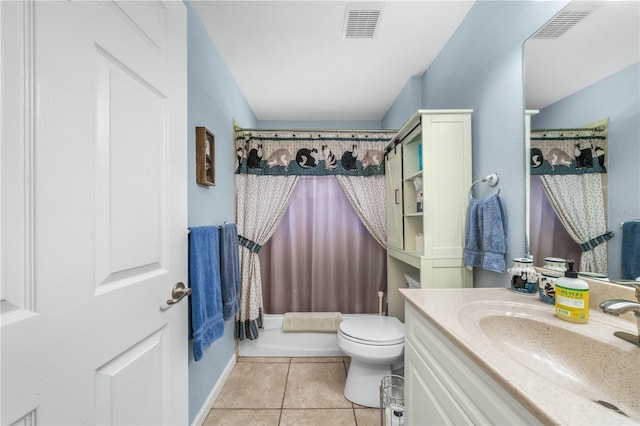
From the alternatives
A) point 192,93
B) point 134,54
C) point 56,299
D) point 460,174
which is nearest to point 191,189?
point 192,93

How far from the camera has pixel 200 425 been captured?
62.1 inches

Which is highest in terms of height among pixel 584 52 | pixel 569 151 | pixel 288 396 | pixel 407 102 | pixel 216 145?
pixel 407 102

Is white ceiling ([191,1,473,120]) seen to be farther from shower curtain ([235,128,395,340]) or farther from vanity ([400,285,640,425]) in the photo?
vanity ([400,285,640,425])

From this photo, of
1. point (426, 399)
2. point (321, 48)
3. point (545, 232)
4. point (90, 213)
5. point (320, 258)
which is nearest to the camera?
point (90, 213)

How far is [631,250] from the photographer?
0.84 metres

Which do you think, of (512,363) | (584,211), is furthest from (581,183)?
(512,363)

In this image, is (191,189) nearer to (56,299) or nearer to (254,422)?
(56,299)

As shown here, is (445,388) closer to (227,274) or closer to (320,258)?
(227,274)

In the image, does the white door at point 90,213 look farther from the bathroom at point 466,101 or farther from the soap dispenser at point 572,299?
the soap dispenser at point 572,299

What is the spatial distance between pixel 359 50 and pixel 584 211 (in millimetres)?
1667

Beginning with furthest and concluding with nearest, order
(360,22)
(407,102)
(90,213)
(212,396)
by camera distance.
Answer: (407,102), (212,396), (360,22), (90,213)

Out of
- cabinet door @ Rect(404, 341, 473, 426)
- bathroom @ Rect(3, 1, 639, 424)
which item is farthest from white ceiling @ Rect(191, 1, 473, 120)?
cabinet door @ Rect(404, 341, 473, 426)

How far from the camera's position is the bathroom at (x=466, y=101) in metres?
1.23

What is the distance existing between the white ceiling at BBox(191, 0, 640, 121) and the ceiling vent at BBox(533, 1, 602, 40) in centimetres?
2
